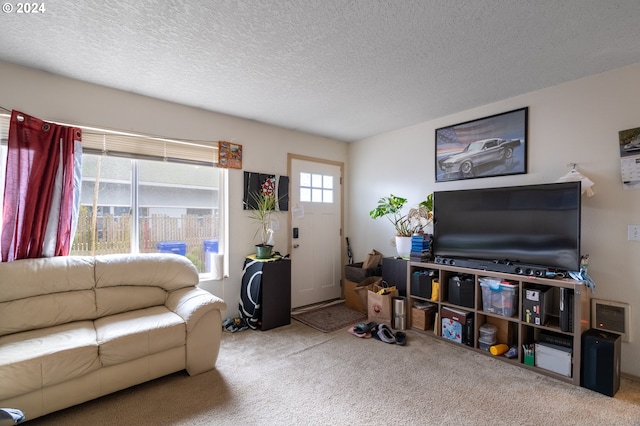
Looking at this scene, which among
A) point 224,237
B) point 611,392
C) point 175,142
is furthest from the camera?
point 224,237

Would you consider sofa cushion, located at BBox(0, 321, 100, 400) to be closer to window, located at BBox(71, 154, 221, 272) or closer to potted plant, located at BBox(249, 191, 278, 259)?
window, located at BBox(71, 154, 221, 272)

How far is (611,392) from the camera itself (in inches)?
80.3

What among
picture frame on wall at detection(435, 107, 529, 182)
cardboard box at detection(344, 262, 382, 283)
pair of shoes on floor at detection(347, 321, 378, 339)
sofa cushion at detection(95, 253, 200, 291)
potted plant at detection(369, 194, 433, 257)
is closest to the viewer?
sofa cushion at detection(95, 253, 200, 291)

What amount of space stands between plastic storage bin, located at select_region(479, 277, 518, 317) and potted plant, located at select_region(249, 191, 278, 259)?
235 centimetres

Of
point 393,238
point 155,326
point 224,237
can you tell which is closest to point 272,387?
point 155,326

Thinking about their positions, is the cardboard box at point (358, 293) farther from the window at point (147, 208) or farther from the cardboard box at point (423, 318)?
the window at point (147, 208)

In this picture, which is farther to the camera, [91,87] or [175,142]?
[175,142]

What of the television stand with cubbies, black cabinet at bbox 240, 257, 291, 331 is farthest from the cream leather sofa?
the television stand with cubbies

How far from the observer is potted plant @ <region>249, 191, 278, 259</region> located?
367cm

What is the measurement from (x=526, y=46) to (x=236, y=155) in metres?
2.94

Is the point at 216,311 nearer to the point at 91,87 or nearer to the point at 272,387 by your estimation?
the point at 272,387

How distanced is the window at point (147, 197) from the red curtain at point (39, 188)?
0.18m

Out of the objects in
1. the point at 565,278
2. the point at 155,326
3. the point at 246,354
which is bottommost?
the point at 246,354

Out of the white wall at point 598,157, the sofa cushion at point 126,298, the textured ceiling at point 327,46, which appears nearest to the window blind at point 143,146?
the textured ceiling at point 327,46
